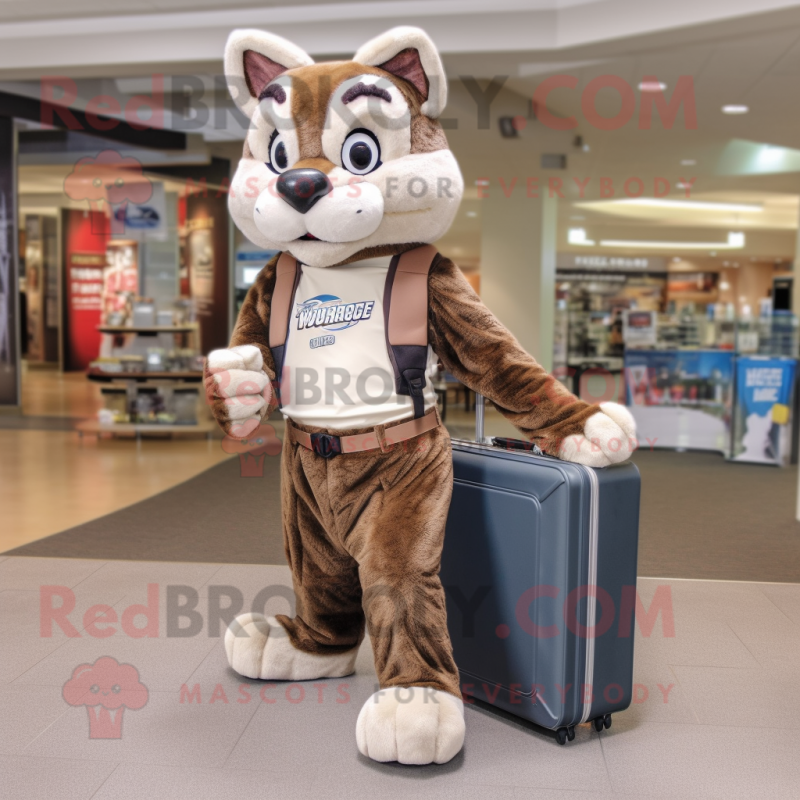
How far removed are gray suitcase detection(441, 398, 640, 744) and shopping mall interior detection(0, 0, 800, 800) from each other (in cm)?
10

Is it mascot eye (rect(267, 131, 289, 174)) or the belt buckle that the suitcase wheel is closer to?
the belt buckle

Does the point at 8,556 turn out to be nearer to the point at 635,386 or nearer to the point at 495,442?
the point at 495,442

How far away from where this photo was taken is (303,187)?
1946mm

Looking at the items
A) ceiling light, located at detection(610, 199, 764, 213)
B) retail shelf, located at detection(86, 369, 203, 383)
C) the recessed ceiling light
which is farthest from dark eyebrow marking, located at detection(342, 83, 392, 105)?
the recessed ceiling light

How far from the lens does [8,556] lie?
3.69 m

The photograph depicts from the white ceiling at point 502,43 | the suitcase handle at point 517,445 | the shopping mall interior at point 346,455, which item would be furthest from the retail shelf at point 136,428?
the suitcase handle at point 517,445

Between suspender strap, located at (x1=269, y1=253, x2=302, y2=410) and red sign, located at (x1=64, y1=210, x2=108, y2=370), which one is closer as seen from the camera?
suspender strap, located at (x1=269, y1=253, x2=302, y2=410)

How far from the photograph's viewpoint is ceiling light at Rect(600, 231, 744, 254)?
59.7ft

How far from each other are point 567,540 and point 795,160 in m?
9.71

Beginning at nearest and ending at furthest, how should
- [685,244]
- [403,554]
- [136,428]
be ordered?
[403,554] < [136,428] < [685,244]

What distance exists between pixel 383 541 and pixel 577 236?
54.7ft

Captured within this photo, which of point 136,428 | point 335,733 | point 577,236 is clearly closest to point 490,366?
point 335,733

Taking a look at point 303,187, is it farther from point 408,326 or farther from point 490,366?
point 490,366

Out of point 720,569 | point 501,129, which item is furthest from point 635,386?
point 720,569
